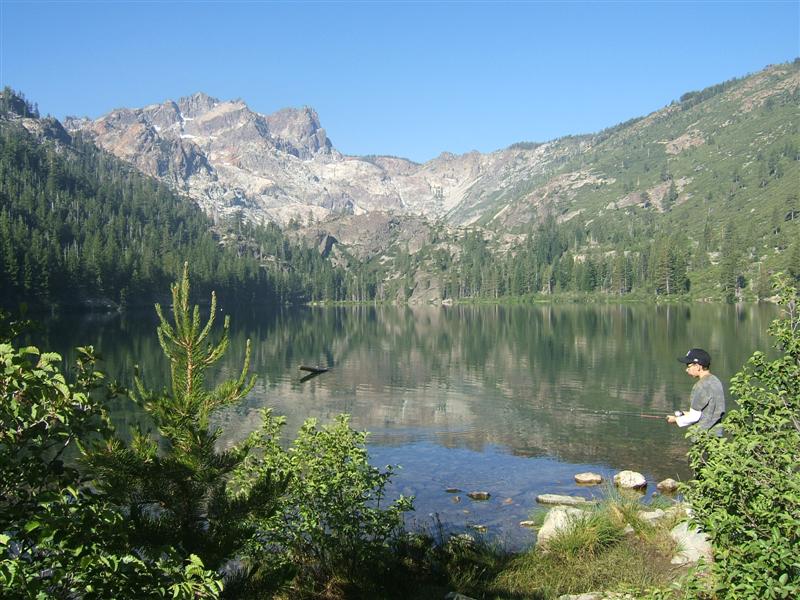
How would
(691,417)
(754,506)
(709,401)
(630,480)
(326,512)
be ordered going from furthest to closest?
1. (630,480)
2. (691,417)
3. (709,401)
4. (326,512)
5. (754,506)

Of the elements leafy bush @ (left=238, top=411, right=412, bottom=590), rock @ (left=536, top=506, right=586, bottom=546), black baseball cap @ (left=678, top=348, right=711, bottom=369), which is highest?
black baseball cap @ (left=678, top=348, right=711, bottom=369)

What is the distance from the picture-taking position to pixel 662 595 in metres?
6.99

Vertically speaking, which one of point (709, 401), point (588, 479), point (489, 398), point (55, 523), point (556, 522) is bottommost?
point (489, 398)

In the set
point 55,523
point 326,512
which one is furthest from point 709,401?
point 55,523

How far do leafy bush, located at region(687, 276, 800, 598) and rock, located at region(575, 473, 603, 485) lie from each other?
20.7m

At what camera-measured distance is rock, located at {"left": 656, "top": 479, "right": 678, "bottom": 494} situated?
26.2 m

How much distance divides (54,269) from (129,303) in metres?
33.3

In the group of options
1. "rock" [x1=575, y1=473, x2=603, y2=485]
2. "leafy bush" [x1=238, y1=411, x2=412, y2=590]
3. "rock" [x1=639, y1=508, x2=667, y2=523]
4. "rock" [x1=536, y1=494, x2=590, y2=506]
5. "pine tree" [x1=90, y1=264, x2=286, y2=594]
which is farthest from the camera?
"rock" [x1=575, y1=473, x2=603, y2=485]

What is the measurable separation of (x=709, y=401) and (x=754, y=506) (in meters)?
7.35

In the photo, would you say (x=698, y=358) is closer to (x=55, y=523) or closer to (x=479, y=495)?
(x=55, y=523)

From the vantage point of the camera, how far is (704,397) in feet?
45.2

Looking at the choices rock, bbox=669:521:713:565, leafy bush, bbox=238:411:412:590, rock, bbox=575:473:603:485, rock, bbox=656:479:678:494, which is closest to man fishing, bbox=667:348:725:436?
rock, bbox=669:521:713:565

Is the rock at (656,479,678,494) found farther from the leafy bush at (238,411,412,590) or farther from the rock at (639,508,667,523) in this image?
the leafy bush at (238,411,412,590)

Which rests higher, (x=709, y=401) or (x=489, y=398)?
(x=709, y=401)
